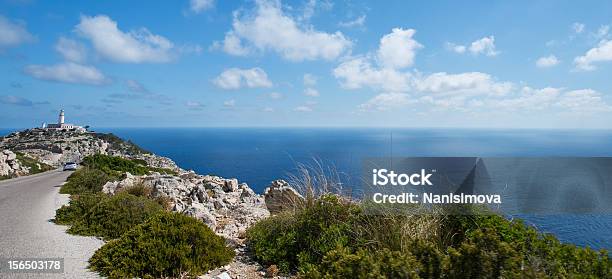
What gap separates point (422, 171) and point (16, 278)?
261 inches

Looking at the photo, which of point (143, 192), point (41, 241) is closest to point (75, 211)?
point (41, 241)

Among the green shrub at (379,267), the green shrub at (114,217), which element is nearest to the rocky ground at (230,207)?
the green shrub at (114,217)

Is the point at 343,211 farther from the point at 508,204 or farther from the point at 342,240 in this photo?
the point at 508,204

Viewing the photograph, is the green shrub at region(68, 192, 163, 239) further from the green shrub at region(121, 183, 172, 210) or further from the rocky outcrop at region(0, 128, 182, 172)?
the rocky outcrop at region(0, 128, 182, 172)

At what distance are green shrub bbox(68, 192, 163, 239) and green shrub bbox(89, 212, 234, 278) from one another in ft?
6.12

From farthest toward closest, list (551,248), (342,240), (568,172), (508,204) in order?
(568,172)
(508,204)
(342,240)
(551,248)

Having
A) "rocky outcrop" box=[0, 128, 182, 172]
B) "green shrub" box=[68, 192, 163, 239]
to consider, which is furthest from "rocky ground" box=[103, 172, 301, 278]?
"rocky outcrop" box=[0, 128, 182, 172]

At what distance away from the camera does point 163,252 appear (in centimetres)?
583

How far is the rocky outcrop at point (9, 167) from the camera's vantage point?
28438 millimetres

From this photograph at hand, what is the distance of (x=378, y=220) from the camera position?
588cm

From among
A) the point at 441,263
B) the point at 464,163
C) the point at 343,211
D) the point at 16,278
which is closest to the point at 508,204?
the point at 464,163

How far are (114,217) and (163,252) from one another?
10.5 feet

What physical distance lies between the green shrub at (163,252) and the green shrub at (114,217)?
1.87m

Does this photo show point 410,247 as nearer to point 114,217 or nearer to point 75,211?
point 114,217
